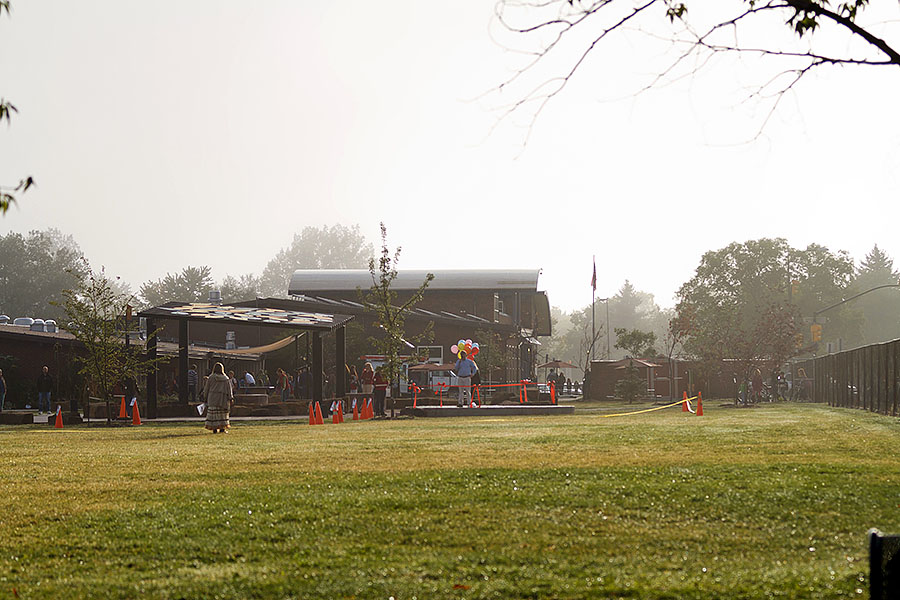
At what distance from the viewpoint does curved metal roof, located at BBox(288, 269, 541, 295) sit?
63.1m

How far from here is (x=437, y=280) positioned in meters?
63.4

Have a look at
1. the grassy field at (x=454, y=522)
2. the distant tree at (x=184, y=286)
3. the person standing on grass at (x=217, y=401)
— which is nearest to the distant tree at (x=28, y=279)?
the distant tree at (x=184, y=286)

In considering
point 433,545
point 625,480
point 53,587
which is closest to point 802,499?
point 625,480

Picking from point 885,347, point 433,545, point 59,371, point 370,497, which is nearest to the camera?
point 433,545

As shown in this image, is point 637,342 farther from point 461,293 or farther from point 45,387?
point 45,387

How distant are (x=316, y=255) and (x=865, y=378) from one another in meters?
143

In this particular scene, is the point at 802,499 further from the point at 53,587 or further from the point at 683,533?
the point at 53,587

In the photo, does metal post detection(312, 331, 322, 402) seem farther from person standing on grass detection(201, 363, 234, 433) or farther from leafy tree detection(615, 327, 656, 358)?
leafy tree detection(615, 327, 656, 358)

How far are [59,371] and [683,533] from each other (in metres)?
38.0

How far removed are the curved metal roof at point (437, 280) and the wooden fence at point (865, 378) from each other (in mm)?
20755

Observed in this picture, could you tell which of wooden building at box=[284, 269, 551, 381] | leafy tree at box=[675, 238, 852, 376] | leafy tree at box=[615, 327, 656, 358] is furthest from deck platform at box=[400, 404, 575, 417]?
leafy tree at box=[675, 238, 852, 376]

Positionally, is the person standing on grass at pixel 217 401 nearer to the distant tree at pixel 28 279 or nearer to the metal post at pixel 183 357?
the metal post at pixel 183 357

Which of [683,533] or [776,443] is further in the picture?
[776,443]

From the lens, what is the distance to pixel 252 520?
9.51 m
